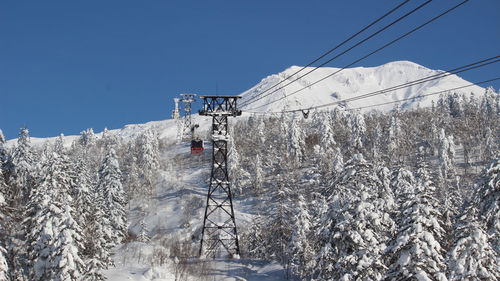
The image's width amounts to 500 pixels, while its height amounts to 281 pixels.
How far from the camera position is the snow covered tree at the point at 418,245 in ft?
69.2

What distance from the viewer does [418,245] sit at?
21.2 meters

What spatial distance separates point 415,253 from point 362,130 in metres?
117

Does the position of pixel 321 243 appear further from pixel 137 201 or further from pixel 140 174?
pixel 140 174

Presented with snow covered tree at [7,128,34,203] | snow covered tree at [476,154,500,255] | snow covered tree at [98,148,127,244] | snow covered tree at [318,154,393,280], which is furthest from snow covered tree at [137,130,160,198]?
snow covered tree at [476,154,500,255]

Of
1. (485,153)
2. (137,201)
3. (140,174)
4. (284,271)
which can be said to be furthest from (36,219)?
(485,153)

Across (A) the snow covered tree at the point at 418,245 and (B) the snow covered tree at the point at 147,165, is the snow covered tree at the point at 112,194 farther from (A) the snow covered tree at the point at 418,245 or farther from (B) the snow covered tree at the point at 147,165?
(A) the snow covered tree at the point at 418,245

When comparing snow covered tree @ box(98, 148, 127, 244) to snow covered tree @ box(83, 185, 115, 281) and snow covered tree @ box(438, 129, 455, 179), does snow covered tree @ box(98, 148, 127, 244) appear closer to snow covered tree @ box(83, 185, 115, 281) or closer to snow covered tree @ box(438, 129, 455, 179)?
snow covered tree @ box(83, 185, 115, 281)

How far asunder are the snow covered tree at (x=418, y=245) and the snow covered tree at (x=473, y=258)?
1.51 metres

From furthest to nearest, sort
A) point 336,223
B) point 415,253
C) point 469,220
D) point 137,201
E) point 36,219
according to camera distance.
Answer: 1. point 137,201
2. point 36,219
3. point 336,223
4. point 469,220
5. point 415,253

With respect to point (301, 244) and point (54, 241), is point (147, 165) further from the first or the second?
point (54, 241)

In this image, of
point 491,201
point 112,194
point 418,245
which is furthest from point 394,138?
point 418,245

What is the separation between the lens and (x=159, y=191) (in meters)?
125

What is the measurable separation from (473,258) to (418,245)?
373 centimetres

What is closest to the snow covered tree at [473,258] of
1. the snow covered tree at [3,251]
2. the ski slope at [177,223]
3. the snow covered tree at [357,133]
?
the ski slope at [177,223]
